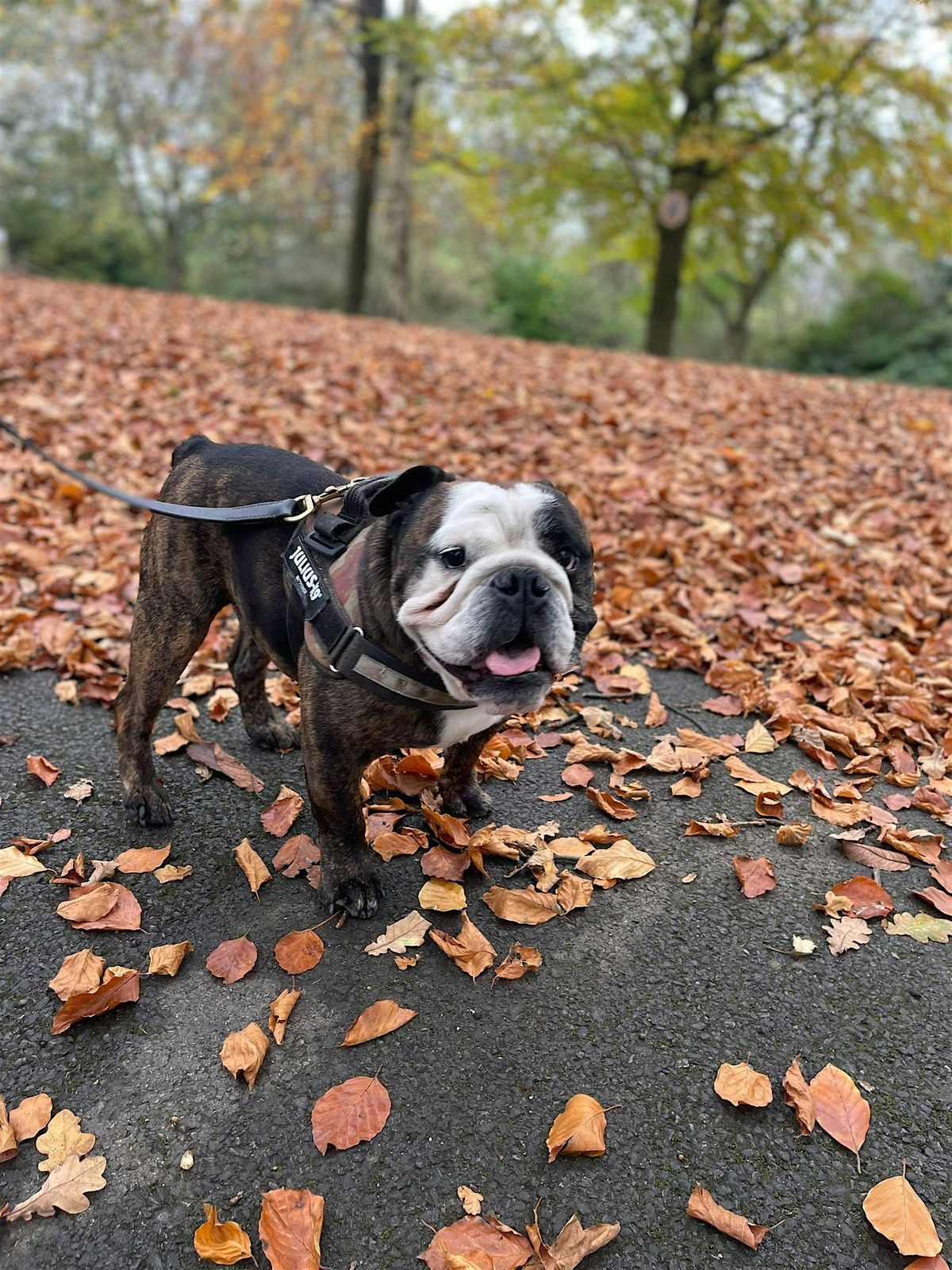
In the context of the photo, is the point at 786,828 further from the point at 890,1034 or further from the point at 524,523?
the point at 524,523

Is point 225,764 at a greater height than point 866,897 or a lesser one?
lesser

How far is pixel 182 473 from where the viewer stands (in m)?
3.12

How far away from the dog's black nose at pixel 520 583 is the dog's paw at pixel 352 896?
1.24 m

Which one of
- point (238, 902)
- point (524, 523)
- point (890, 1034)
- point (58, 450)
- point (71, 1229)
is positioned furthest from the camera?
point (58, 450)

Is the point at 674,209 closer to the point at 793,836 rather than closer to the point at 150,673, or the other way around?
the point at 793,836

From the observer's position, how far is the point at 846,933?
2867mm

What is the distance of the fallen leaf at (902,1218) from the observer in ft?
6.45

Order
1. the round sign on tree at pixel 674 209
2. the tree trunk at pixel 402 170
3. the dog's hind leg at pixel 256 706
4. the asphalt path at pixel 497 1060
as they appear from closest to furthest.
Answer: the asphalt path at pixel 497 1060 → the dog's hind leg at pixel 256 706 → the tree trunk at pixel 402 170 → the round sign on tree at pixel 674 209

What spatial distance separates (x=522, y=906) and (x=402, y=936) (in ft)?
1.39

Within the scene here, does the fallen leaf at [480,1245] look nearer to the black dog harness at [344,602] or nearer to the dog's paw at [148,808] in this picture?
the black dog harness at [344,602]

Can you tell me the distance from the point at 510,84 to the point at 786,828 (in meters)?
17.4

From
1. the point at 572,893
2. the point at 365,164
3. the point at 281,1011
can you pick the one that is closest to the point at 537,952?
the point at 572,893

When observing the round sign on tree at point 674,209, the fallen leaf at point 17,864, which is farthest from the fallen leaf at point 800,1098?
the round sign on tree at point 674,209

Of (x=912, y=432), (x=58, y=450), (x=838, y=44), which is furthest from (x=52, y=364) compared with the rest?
(x=838, y=44)
